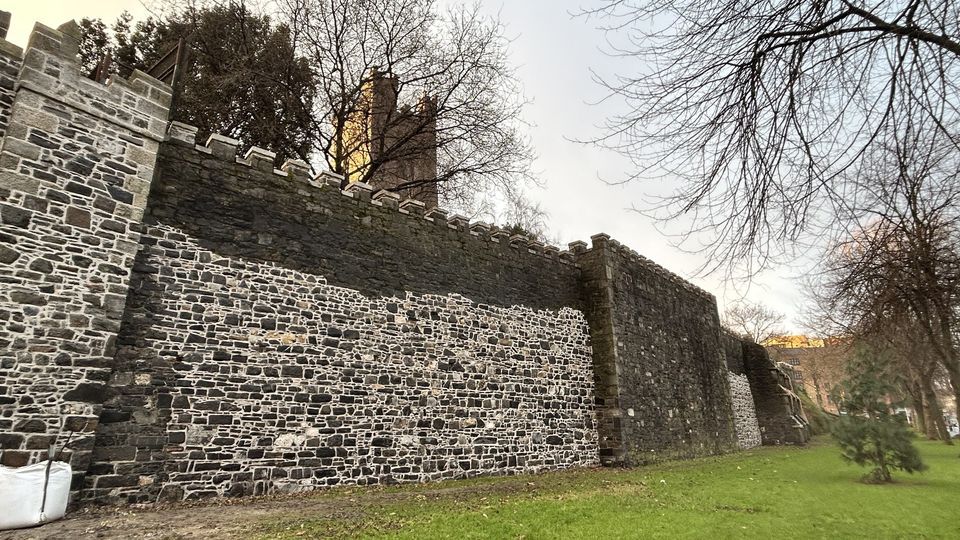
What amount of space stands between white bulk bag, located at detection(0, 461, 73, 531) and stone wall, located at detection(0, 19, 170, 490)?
0.34 meters

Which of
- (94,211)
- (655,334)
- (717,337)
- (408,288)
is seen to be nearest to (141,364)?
(94,211)

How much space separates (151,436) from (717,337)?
2148 centimetres

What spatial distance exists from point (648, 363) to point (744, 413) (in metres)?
13.0

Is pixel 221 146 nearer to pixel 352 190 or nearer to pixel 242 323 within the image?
pixel 352 190

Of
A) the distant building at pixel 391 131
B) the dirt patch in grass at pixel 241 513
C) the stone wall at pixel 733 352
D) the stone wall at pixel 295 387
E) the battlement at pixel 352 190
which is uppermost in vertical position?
the distant building at pixel 391 131

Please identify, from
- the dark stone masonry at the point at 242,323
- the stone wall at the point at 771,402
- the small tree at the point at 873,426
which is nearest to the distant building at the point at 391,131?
the dark stone masonry at the point at 242,323

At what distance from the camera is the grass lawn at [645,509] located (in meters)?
5.87

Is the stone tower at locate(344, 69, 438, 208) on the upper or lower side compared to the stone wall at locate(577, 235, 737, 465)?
upper

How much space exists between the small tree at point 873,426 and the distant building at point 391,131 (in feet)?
39.3

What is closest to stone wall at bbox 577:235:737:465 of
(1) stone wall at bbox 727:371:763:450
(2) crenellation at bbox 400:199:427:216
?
(1) stone wall at bbox 727:371:763:450

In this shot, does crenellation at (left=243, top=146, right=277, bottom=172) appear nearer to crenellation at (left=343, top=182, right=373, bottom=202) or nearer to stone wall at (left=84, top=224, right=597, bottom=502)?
crenellation at (left=343, top=182, right=373, bottom=202)

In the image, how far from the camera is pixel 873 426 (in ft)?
37.9

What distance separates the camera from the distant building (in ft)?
48.8

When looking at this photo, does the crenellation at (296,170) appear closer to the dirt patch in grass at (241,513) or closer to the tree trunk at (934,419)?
the dirt patch in grass at (241,513)
